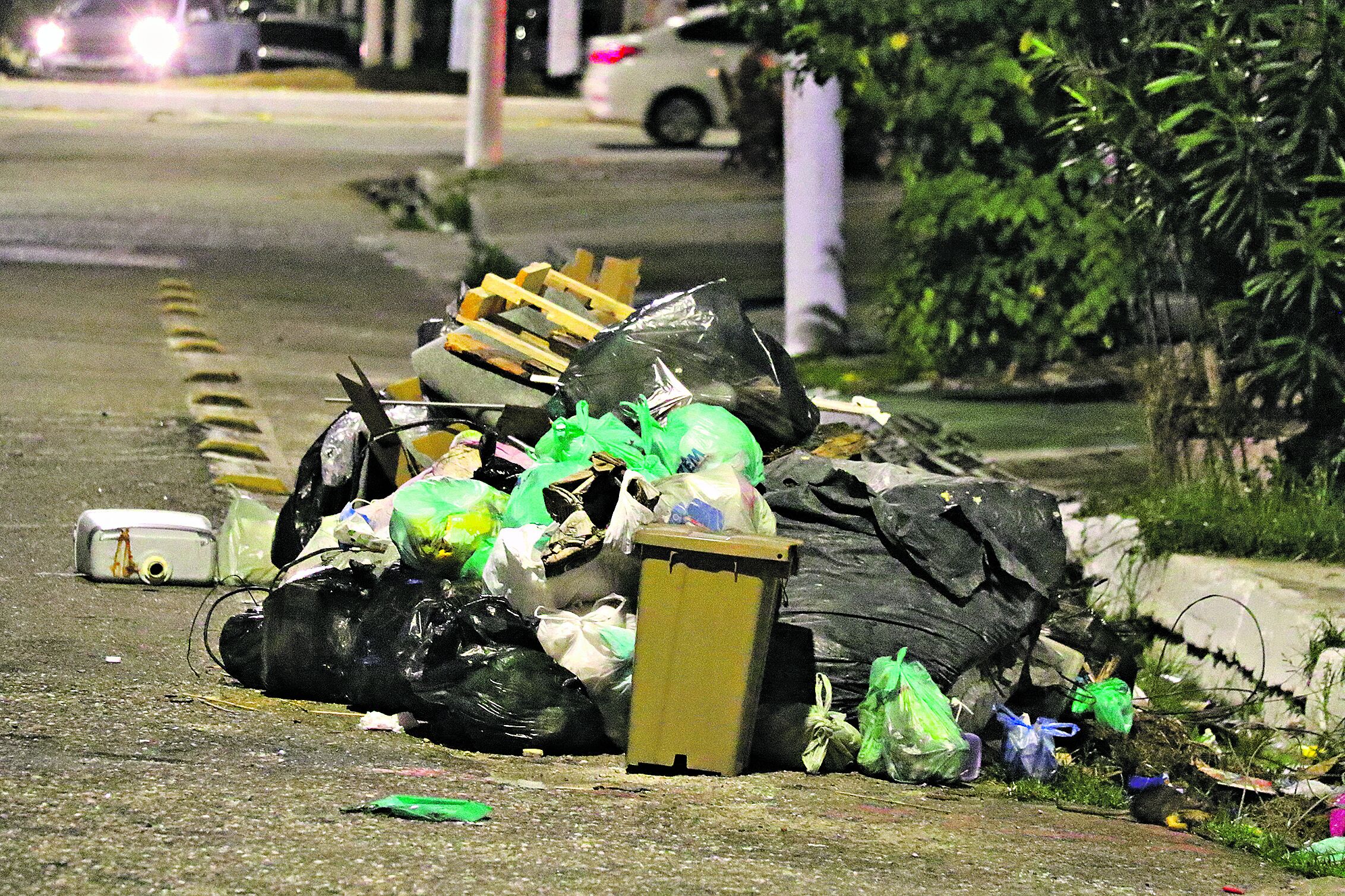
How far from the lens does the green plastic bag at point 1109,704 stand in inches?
229

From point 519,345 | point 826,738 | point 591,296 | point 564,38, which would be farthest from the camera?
point 564,38

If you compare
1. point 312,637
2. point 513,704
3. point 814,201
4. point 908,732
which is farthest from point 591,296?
point 814,201

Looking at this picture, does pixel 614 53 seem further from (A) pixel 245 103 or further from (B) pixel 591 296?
(B) pixel 591 296

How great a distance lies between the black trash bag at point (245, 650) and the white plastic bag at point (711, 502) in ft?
4.33

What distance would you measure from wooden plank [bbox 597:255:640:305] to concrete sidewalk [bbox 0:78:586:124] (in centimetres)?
1682

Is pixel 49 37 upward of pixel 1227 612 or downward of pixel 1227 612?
upward

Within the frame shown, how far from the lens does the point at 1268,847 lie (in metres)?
4.97

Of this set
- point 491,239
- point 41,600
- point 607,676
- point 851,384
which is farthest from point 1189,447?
point 491,239

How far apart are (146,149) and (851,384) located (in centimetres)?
1176

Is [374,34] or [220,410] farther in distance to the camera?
[374,34]

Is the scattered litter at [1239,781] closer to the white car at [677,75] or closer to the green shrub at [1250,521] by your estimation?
the green shrub at [1250,521]

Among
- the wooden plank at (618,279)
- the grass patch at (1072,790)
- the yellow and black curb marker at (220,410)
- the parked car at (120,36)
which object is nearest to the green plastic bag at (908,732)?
the grass patch at (1072,790)

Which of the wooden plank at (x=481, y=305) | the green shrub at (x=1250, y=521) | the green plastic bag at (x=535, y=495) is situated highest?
the wooden plank at (x=481, y=305)

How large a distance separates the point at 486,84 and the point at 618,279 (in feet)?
36.8
